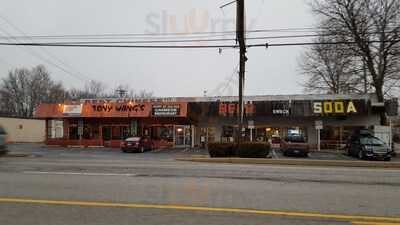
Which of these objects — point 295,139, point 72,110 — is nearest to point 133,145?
point 72,110

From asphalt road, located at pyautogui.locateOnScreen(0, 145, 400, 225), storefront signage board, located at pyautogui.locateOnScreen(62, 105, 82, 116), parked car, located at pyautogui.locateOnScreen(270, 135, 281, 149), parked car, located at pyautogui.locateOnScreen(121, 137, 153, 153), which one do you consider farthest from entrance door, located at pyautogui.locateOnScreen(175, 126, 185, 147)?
asphalt road, located at pyautogui.locateOnScreen(0, 145, 400, 225)

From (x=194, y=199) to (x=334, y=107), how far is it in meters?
28.4

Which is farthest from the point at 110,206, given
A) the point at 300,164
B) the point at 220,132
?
the point at 220,132

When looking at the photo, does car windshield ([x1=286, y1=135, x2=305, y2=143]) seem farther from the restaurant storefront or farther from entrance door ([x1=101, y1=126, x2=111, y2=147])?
entrance door ([x1=101, y1=126, x2=111, y2=147])

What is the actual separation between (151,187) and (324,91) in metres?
41.0

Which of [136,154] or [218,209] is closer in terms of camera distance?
[218,209]

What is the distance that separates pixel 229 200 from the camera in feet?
26.4

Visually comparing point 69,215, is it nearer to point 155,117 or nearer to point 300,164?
point 300,164

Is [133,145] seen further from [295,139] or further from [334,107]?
[334,107]

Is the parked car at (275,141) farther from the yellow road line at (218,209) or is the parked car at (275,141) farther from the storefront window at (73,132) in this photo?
the yellow road line at (218,209)

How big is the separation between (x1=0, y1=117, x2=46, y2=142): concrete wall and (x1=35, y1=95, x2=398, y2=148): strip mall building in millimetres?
12801

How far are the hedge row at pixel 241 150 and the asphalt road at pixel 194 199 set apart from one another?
11.1 metres

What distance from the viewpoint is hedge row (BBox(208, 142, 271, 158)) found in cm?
2312

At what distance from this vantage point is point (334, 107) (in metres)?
34.0
